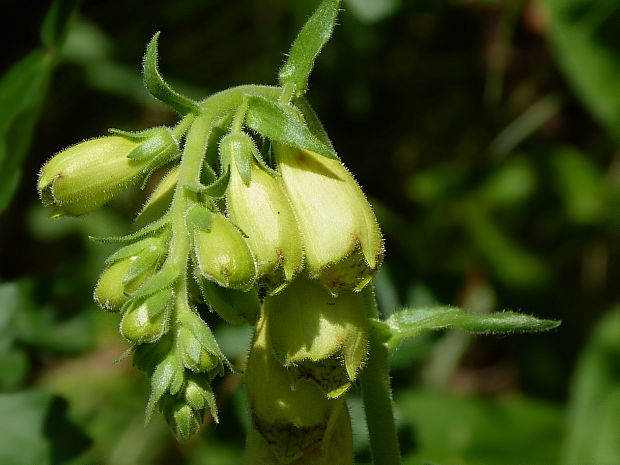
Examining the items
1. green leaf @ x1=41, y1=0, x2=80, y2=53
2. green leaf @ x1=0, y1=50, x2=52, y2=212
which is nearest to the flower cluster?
green leaf @ x1=0, y1=50, x2=52, y2=212

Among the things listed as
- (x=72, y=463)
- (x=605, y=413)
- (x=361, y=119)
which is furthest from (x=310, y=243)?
(x=361, y=119)

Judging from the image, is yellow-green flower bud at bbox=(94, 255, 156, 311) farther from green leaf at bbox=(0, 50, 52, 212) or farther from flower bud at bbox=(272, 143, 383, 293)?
green leaf at bbox=(0, 50, 52, 212)

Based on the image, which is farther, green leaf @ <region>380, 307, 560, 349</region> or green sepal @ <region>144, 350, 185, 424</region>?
green leaf @ <region>380, 307, 560, 349</region>

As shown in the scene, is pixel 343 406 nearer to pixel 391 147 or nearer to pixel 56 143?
pixel 391 147

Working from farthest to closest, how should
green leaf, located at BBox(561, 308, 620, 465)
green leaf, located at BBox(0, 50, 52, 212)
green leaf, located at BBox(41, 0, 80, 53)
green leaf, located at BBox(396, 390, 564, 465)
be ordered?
green leaf, located at BBox(396, 390, 564, 465) < green leaf, located at BBox(561, 308, 620, 465) < green leaf, located at BBox(41, 0, 80, 53) < green leaf, located at BBox(0, 50, 52, 212)

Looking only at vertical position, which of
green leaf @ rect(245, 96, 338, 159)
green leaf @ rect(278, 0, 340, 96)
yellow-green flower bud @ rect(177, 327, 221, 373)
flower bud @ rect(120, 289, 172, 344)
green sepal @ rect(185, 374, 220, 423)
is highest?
green leaf @ rect(278, 0, 340, 96)

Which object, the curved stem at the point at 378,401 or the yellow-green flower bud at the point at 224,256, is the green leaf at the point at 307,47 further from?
the curved stem at the point at 378,401
